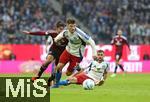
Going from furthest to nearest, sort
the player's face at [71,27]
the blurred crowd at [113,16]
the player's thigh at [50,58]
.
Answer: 1. the blurred crowd at [113,16]
2. the player's thigh at [50,58]
3. the player's face at [71,27]

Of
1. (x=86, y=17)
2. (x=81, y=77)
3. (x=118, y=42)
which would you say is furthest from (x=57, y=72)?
(x=86, y=17)

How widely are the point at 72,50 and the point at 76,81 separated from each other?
1300mm

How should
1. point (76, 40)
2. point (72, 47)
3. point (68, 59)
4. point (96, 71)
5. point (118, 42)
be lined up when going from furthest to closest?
point (118, 42) < point (68, 59) < point (72, 47) < point (76, 40) < point (96, 71)

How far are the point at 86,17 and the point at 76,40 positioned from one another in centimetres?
2112

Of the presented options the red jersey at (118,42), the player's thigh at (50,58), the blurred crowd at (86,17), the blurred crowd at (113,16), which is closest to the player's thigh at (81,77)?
the player's thigh at (50,58)

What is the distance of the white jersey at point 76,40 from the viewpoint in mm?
19453

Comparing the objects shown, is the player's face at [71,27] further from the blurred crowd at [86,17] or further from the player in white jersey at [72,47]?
the blurred crowd at [86,17]

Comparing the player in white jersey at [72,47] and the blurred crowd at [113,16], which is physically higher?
the blurred crowd at [113,16]

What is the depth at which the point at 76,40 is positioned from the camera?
778 inches

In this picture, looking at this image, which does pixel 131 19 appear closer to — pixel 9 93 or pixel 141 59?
Result: pixel 141 59

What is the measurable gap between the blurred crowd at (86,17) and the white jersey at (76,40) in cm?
1686

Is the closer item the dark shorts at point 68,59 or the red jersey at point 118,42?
the dark shorts at point 68,59

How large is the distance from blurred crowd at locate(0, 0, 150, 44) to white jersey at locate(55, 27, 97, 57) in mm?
16864

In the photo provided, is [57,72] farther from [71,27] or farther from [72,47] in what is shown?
[71,27]
